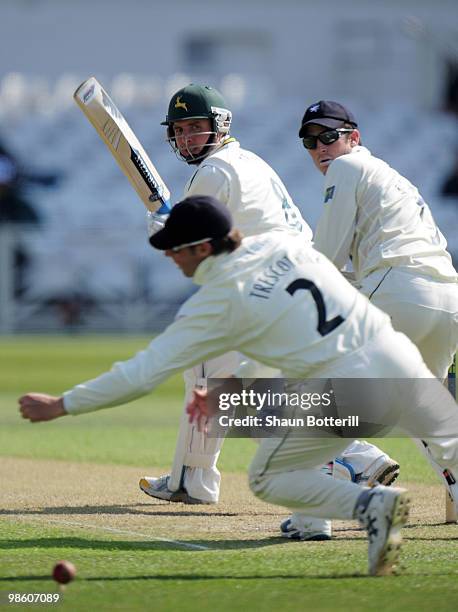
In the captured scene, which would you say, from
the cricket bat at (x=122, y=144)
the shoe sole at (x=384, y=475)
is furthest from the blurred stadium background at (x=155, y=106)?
the shoe sole at (x=384, y=475)

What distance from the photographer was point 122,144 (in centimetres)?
807

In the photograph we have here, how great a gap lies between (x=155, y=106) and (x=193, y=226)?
28819 millimetres

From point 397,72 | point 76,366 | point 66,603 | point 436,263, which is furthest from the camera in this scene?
point 397,72

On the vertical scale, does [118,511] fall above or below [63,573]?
below

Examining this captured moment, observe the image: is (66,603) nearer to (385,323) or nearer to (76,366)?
(385,323)

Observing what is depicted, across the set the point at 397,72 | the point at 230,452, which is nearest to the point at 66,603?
the point at 230,452

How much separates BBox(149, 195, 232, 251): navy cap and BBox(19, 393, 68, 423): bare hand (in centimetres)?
75

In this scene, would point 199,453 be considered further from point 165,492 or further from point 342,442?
point 342,442

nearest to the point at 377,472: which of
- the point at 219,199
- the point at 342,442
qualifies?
the point at 342,442

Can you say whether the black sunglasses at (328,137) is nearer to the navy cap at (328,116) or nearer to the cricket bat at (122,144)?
the navy cap at (328,116)

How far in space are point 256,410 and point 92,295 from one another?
22746mm

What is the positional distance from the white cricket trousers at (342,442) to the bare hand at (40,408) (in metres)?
0.93

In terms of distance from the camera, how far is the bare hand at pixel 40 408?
5.17 meters

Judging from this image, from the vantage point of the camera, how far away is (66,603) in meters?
4.85
